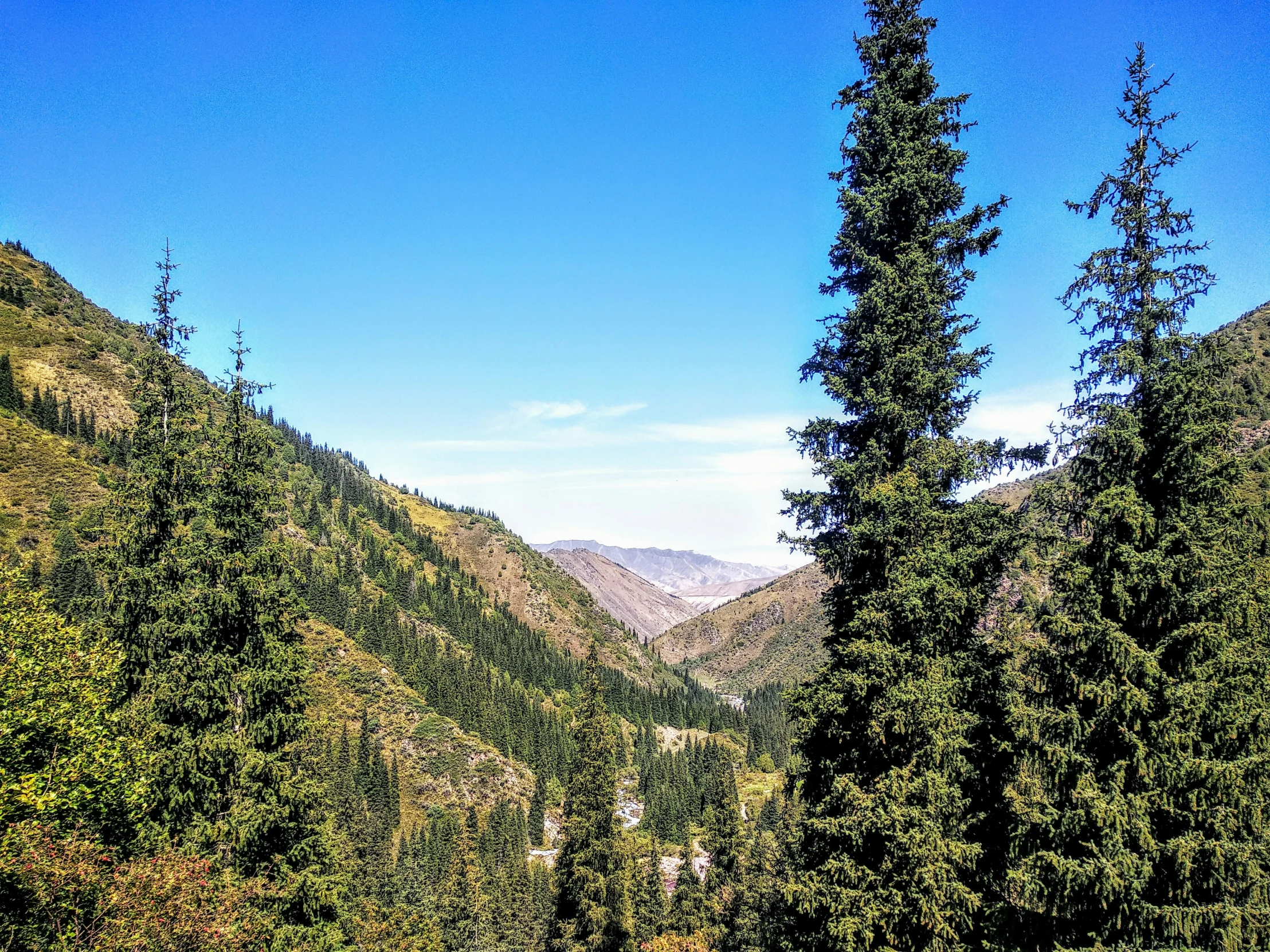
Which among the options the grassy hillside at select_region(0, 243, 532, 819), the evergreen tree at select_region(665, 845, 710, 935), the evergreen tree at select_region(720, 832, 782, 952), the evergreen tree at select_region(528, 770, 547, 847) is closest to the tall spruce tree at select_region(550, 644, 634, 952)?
the evergreen tree at select_region(720, 832, 782, 952)

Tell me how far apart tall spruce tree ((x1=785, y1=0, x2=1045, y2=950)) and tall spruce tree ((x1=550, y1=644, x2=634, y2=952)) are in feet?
87.7

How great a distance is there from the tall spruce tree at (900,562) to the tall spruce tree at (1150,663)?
1110 millimetres

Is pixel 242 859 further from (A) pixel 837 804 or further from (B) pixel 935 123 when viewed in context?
(B) pixel 935 123

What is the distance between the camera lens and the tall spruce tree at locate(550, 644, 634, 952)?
35.8 m

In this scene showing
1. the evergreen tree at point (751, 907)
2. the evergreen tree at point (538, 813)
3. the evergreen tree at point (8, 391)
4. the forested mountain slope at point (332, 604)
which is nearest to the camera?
the evergreen tree at point (751, 907)

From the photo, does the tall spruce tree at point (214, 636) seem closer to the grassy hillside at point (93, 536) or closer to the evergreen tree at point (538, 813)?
the grassy hillside at point (93, 536)

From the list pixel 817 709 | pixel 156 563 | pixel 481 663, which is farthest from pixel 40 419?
pixel 817 709

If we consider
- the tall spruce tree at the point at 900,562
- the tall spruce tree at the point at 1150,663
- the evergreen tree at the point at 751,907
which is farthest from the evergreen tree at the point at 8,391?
the tall spruce tree at the point at 1150,663

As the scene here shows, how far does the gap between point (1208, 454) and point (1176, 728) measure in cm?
490

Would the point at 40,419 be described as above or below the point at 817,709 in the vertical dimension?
above

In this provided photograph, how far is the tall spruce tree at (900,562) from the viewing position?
11.2 meters

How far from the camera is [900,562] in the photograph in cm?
1191

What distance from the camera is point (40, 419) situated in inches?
4641

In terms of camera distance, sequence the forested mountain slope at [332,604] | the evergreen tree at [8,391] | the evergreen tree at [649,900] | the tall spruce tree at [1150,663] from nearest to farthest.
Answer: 1. the tall spruce tree at [1150,663]
2. the evergreen tree at [649,900]
3. the forested mountain slope at [332,604]
4. the evergreen tree at [8,391]
